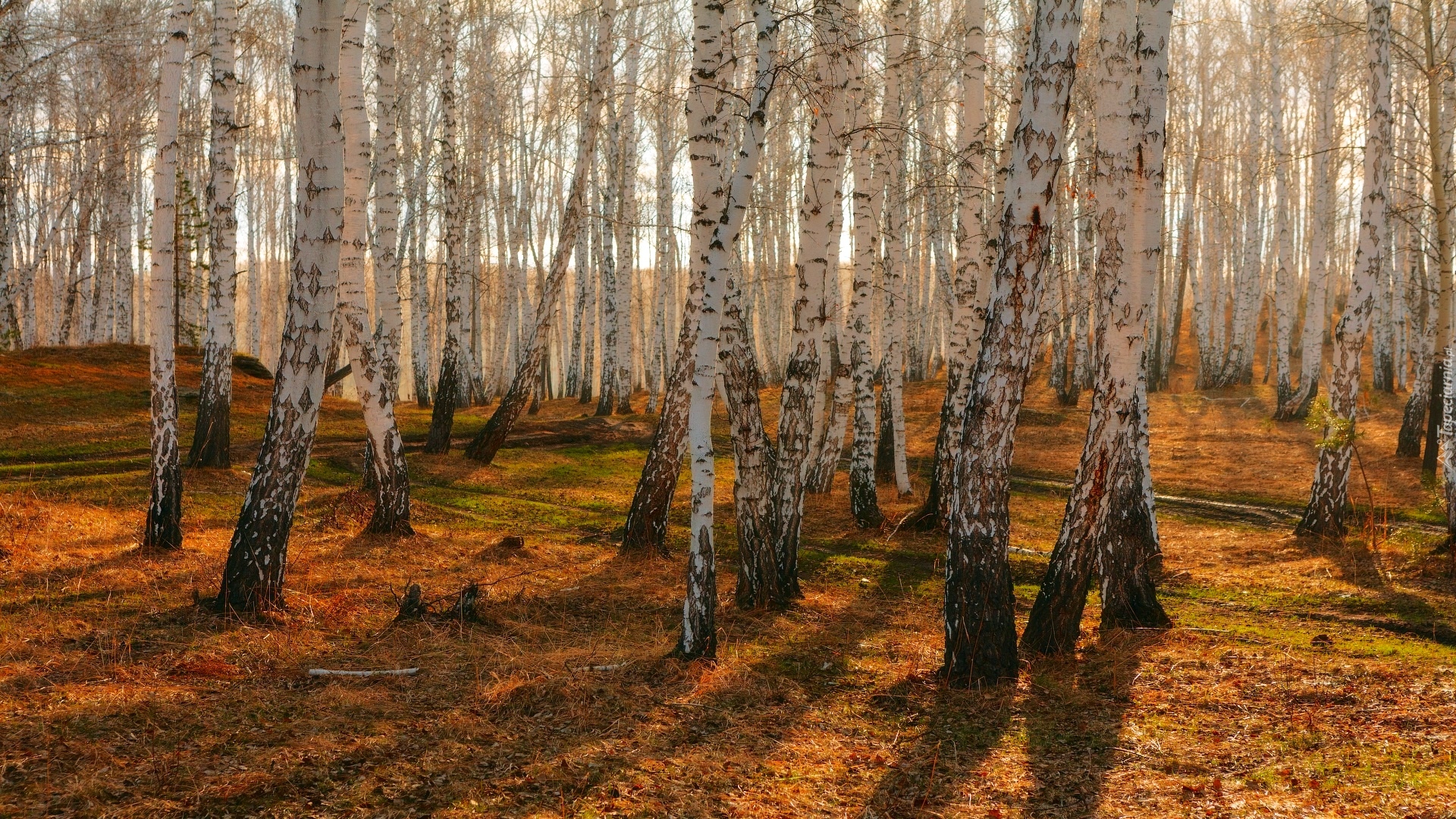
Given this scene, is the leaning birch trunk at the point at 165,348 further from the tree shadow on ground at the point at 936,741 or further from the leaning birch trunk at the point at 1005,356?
the leaning birch trunk at the point at 1005,356

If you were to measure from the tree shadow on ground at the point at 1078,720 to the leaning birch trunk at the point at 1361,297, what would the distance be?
543cm

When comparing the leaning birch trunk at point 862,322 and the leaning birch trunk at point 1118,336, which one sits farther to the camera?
the leaning birch trunk at point 862,322

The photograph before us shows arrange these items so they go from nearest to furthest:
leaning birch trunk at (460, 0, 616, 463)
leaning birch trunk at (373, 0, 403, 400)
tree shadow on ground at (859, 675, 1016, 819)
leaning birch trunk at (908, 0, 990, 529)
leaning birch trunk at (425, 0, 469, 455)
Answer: tree shadow on ground at (859, 675, 1016, 819), leaning birch trunk at (908, 0, 990, 529), leaning birch trunk at (373, 0, 403, 400), leaning birch trunk at (460, 0, 616, 463), leaning birch trunk at (425, 0, 469, 455)

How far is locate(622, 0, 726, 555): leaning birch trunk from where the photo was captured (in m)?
7.78

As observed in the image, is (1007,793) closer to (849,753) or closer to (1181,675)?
(849,753)

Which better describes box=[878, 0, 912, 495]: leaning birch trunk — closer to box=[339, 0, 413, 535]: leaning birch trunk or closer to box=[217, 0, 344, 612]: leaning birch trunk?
box=[339, 0, 413, 535]: leaning birch trunk

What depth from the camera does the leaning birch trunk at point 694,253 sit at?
7.78 meters

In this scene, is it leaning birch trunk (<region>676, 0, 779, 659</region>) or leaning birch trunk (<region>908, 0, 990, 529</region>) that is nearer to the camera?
leaning birch trunk (<region>676, 0, 779, 659</region>)

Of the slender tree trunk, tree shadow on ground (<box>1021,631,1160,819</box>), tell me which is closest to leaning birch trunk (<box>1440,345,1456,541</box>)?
the slender tree trunk

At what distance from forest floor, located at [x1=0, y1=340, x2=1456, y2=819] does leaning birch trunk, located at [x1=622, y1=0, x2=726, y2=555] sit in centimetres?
49

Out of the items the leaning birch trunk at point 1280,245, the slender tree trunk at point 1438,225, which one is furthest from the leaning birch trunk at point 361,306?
the leaning birch trunk at point 1280,245

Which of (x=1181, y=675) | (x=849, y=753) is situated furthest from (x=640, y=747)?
(x=1181, y=675)

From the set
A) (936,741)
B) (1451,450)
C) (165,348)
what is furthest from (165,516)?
(1451,450)

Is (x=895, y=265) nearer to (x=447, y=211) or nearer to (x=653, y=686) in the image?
(x=447, y=211)
